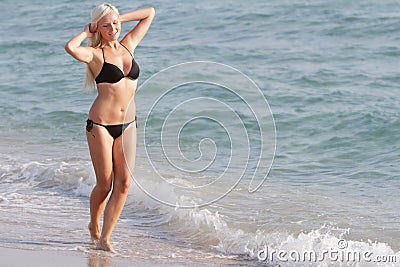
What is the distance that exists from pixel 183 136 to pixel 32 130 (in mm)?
2247

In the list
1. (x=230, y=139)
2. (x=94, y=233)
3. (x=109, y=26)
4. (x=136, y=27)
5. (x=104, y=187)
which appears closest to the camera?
(x=109, y=26)

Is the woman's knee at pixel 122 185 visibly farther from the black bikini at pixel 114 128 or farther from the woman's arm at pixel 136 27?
the woman's arm at pixel 136 27

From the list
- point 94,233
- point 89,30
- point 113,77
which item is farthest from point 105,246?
point 89,30

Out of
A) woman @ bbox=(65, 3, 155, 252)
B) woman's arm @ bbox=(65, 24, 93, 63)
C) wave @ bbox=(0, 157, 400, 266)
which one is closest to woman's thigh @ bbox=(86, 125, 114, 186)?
woman @ bbox=(65, 3, 155, 252)

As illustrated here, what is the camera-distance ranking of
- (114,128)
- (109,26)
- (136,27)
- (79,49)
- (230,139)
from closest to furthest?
(79,49)
(109,26)
(114,128)
(136,27)
(230,139)

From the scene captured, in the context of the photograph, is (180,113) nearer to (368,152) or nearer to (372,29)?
(368,152)

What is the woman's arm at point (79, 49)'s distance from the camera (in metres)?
5.68

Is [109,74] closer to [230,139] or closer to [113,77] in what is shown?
[113,77]

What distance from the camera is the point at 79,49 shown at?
18.7 feet

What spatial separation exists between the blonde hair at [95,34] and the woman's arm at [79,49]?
0.25ft

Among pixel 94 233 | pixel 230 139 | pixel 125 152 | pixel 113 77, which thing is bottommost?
pixel 230 139

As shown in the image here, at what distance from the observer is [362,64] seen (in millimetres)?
13656

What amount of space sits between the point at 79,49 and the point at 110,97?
0.43 metres

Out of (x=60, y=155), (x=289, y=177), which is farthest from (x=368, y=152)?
(x=60, y=155)
